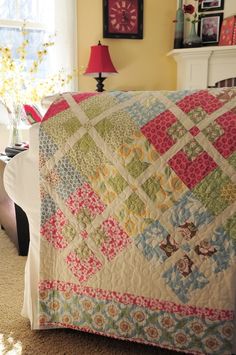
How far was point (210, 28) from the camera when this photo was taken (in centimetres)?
335

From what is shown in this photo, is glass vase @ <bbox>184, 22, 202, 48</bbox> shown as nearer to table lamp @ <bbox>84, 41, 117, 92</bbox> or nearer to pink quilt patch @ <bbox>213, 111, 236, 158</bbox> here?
table lamp @ <bbox>84, 41, 117, 92</bbox>

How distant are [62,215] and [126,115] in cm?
36

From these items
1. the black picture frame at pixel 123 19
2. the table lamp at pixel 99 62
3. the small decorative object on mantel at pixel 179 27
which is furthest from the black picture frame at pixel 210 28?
the table lamp at pixel 99 62

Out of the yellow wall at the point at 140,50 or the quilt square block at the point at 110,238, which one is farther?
the yellow wall at the point at 140,50

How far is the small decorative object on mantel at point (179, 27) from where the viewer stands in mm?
3318

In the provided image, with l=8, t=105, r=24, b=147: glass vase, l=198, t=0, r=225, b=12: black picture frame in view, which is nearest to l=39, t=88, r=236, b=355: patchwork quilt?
l=8, t=105, r=24, b=147: glass vase

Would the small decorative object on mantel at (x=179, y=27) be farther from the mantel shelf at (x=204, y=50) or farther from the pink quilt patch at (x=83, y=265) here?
the pink quilt patch at (x=83, y=265)

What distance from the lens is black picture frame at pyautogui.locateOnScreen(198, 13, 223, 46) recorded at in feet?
10.9

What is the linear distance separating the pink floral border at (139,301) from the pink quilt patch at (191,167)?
1.15 feet

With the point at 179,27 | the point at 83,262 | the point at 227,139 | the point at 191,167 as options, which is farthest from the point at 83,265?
the point at 179,27

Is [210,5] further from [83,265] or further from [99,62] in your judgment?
[83,265]

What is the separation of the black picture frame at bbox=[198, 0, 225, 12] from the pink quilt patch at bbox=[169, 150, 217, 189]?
2.94 meters

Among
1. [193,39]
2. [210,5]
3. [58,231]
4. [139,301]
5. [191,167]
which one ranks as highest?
[210,5]

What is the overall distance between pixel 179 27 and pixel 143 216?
2903 mm
